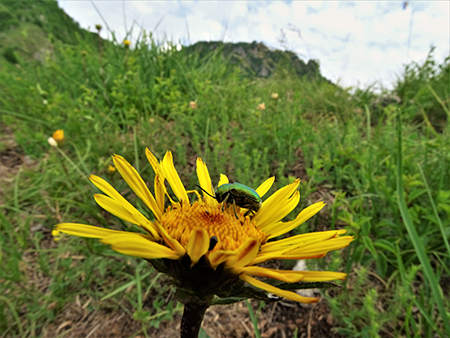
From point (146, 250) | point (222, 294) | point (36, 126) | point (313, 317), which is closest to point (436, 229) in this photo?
point (313, 317)

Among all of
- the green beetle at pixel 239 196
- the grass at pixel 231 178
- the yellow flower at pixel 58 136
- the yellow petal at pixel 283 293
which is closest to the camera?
the yellow petal at pixel 283 293

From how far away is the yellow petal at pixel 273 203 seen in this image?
87cm

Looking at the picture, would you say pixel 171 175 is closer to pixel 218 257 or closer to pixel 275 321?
pixel 218 257

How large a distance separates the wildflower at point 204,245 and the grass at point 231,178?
120mm

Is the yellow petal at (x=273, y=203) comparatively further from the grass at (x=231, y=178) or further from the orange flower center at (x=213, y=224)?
the grass at (x=231, y=178)

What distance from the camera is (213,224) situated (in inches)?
27.4

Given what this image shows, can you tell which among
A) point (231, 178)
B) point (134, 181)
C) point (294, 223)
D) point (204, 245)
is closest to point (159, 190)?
point (134, 181)

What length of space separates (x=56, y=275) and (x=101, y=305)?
1.38 feet

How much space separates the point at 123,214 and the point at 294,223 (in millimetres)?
474

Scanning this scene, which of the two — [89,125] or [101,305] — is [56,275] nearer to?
[101,305]

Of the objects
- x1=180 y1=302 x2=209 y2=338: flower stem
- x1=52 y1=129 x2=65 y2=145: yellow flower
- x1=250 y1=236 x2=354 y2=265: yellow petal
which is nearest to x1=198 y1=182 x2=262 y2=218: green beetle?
x1=250 y1=236 x2=354 y2=265: yellow petal

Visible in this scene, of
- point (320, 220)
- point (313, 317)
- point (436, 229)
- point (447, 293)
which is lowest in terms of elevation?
point (313, 317)

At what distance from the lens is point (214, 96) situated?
119 inches

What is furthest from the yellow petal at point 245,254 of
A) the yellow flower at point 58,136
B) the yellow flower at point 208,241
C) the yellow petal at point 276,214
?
the yellow flower at point 58,136
